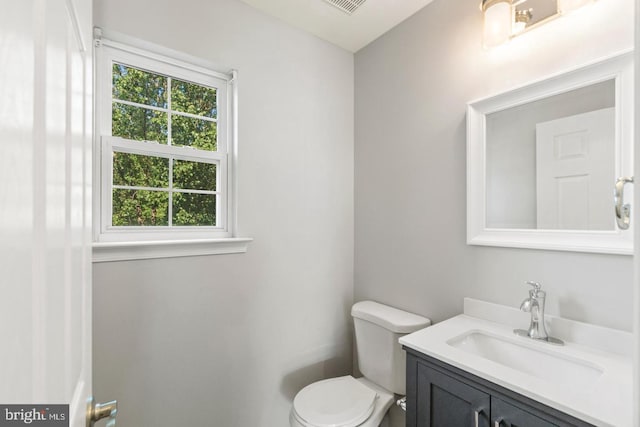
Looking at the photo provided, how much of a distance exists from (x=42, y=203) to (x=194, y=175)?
1313 mm

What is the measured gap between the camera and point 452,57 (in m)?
1.52

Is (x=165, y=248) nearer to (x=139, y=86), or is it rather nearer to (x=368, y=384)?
(x=139, y=86)

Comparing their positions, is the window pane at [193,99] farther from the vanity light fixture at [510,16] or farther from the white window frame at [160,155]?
the vanity light fixture at [510,16]

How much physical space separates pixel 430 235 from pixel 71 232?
1535 mm

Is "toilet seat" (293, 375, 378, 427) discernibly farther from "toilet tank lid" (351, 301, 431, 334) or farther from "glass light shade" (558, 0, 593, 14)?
"glass light shade" (558, 0, 593, 14)

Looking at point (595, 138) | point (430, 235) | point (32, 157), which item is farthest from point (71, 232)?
point (595, 138)

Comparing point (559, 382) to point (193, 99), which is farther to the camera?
point (193, 99)

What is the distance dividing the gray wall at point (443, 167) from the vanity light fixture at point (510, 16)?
1.9 inches

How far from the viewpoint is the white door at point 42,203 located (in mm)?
246

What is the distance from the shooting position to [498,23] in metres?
1.28

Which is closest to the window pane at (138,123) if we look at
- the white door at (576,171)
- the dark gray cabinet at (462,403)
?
the dark gray cabinet at (462,403)

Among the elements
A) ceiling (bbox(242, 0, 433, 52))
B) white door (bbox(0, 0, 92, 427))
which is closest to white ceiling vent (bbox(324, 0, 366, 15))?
ceiling (bbox(242, 0, 433, 52))

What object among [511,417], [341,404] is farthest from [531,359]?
[341,404]

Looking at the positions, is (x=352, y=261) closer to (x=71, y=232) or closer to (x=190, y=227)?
(x=190, y=227)
